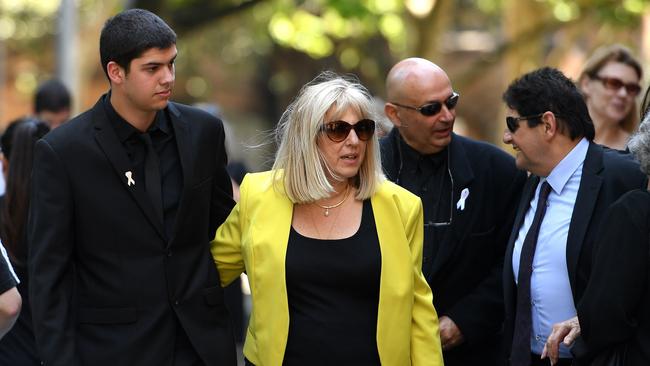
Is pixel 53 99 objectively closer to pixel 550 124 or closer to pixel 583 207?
pixel 550 124

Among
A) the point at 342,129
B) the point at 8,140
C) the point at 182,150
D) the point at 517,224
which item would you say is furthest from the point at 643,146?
the point at 8,140

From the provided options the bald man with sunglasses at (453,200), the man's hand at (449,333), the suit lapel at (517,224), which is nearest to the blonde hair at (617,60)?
the bald man with sunglasses at (453,200)

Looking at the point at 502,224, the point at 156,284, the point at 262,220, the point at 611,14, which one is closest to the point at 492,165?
the point at 502,224

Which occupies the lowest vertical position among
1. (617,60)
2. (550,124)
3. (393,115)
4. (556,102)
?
(393,115)

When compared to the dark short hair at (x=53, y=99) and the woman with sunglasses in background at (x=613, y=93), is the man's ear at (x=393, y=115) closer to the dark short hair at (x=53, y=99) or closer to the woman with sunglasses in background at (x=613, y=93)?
the woman with sunglasses in background at (x=613, y=93)

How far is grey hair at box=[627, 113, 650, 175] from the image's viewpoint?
14.9 ft

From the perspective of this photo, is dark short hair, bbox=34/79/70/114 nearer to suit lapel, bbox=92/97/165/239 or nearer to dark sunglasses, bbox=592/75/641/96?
suit lapel, bbox=92/97/165/239

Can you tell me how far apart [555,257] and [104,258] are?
Result: 1989 millimetres

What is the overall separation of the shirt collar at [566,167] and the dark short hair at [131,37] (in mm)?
1843

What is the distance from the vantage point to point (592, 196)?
17.0 ft

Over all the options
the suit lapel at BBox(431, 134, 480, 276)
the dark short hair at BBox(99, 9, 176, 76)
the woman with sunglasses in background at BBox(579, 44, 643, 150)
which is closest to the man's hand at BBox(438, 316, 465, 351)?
the suit lapel at BBox(431, 134, 480, 276)

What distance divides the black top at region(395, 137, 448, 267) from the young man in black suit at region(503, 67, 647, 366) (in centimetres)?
40

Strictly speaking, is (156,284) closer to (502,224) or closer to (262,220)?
(262,220)

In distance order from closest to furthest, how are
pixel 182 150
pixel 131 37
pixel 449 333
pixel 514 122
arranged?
pixel 131 37
pixel 182 150
pixel 514 122
pixel 449 333
